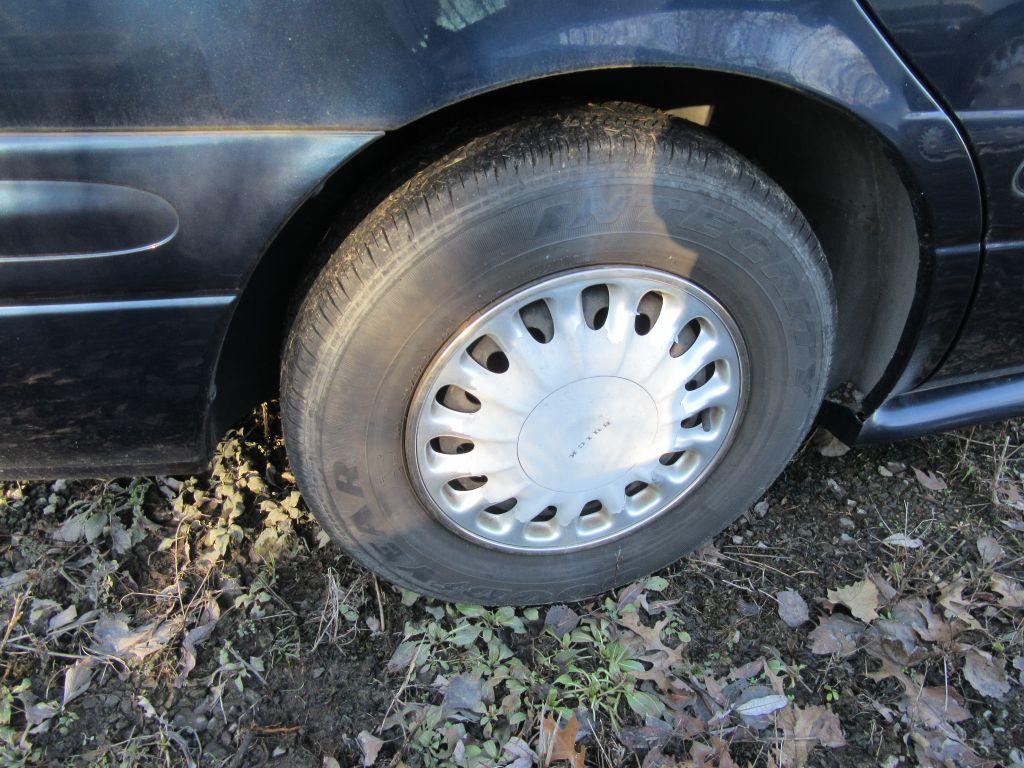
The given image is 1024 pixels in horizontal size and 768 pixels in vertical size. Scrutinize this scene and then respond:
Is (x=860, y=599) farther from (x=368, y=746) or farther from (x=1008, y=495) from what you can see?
(x=368, y=746)

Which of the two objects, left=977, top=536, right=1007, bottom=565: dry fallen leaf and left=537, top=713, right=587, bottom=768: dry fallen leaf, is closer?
left=537, top=713, right=587, bottom=768: dry fallen leaf

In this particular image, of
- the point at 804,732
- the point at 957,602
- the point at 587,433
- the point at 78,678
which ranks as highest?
the point at 587,433

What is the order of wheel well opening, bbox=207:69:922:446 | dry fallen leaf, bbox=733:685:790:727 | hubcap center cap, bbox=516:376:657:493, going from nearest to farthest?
1. wheel well opening, bbox=207:69:922:446
2. hubcap center cap, bbox=516:376:657:493
3. dry fallen leaf, bbox=733:685:790:727

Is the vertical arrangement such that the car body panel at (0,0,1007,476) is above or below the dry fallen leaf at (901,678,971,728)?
above

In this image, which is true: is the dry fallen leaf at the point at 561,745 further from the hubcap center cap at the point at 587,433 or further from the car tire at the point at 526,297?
the hubcap center cap at the point at 587,433

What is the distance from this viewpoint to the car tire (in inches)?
57.1

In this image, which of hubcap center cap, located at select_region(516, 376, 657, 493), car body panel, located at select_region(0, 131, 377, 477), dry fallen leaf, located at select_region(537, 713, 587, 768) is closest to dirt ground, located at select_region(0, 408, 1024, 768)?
dry fallen leaf, located at select_region(537, 713, 587, 768)

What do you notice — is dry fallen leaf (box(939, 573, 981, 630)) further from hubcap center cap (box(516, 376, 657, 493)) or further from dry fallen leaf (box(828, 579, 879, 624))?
hubcap center cap (box(516, 376, 657, 493))

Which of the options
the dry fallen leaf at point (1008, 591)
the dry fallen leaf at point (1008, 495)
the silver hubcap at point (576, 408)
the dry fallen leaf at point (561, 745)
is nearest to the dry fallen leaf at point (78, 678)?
the silver hubcap at point (576, 408)

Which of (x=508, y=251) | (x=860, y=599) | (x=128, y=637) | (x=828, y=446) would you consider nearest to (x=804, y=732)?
(x=860, y=599)

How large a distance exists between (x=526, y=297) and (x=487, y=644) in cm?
88

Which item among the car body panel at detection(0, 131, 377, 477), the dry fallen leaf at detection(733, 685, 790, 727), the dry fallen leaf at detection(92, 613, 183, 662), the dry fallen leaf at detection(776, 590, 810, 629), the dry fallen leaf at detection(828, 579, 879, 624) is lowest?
the dry fallen leaf at detection(92, 613, 183, 662)

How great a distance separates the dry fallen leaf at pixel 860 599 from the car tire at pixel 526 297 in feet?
1.45

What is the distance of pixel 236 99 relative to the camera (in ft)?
4.12
